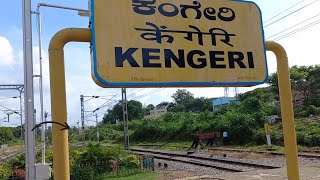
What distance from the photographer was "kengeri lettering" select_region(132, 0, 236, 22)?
338cm

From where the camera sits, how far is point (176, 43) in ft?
11.3

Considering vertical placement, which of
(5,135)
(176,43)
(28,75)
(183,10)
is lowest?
(5,135)

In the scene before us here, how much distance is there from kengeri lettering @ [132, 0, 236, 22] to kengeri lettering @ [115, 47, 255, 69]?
371 mm

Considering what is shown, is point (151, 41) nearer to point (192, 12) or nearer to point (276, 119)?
point (192, 12)

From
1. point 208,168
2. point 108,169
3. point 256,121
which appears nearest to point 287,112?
point 208,168

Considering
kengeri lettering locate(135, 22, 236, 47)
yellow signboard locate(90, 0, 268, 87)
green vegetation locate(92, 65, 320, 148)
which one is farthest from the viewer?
green vegetation locate(92, 65, 320, 148)

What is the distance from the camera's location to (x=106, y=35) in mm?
3182

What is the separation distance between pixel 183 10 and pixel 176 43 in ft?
1.23

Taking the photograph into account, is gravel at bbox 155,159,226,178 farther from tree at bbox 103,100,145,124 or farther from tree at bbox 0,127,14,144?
tree at bbox 0,127,14,144

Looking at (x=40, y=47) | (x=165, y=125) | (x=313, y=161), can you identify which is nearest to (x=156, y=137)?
(x=165, y=125)

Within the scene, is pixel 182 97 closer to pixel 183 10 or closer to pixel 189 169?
pixel 189 169

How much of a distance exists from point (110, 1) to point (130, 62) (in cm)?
59

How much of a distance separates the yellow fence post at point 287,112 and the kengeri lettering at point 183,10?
23.3 inches

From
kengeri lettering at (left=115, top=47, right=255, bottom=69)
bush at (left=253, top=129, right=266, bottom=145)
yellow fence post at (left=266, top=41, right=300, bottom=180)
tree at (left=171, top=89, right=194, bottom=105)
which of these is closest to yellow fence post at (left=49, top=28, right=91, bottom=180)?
kengeri lettering at (left=115, top=47, right=255, bottom=69)
